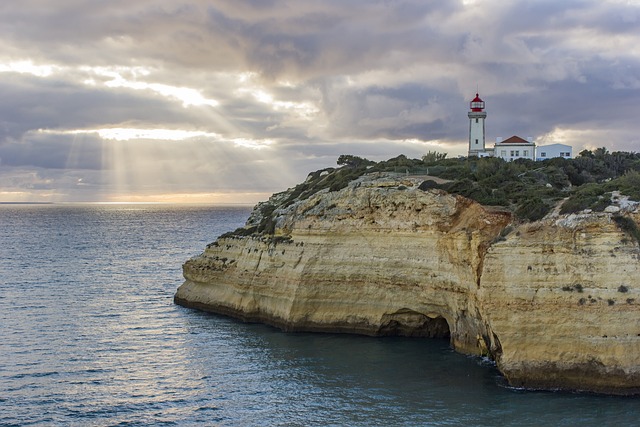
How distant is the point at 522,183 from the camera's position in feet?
109

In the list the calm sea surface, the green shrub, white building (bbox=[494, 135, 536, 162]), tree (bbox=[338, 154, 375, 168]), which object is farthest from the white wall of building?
the green shrub

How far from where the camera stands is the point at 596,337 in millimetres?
23703

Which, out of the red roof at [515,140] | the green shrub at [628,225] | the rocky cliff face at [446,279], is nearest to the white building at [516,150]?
the red roof at [515,140]

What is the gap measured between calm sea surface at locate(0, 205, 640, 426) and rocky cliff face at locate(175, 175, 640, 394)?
114 centimetres

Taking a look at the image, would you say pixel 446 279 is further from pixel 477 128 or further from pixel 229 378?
pixel 477 128

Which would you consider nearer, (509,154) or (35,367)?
(35,367)

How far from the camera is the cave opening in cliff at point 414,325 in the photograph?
109 ft

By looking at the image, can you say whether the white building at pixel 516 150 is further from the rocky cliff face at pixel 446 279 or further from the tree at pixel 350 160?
the rocky cliff face at pixel 446 279

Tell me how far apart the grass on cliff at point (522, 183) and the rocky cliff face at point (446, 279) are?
38.4 inches

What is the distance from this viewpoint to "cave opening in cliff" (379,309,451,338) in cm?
3312

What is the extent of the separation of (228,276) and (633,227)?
23487 millimetres

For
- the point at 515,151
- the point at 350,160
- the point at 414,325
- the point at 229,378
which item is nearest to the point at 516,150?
the point at 515,151

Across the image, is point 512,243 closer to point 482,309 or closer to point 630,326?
point 482,309

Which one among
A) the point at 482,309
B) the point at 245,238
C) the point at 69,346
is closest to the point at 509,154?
the point at 245,238
